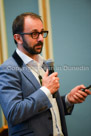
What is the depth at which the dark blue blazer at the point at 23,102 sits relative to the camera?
803 millimetres

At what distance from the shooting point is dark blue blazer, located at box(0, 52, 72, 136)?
0.80 m

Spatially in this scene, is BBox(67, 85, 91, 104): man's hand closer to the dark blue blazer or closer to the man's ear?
the dark blue blazer

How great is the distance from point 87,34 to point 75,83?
0.64 meters

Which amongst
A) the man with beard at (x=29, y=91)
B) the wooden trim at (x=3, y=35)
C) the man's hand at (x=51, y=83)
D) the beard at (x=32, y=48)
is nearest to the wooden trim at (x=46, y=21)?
the wooden trim at (x=3, y=35)

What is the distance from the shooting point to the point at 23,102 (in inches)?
32.1

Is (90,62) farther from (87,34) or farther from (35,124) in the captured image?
(35,124)

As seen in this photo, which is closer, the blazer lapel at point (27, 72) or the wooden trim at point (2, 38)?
the blazer lapel at point (27, 72)

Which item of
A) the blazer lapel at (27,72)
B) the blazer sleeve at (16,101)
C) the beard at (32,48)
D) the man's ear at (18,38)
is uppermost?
the man's ear at (18,38)

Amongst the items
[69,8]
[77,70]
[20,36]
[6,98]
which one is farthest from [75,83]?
[6,98]

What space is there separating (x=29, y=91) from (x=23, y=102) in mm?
98

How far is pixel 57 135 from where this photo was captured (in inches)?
40.3

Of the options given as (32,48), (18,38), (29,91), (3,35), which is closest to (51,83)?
(29,91)

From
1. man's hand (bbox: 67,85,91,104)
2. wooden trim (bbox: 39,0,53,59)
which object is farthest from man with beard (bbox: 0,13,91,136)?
wooden trim (bbox: 39,0,53,59)

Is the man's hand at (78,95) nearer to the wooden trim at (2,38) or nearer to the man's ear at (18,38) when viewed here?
the man's ear at (18,38)
